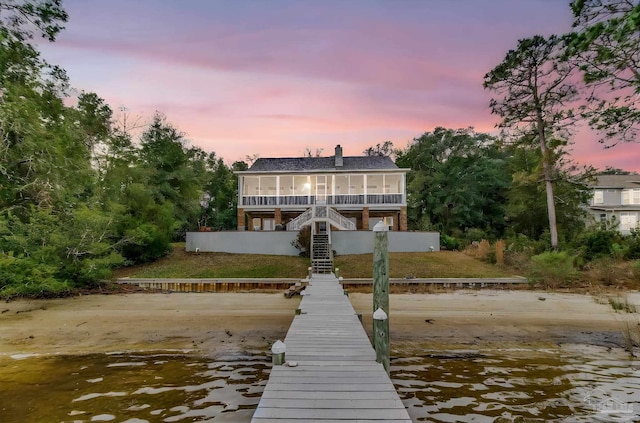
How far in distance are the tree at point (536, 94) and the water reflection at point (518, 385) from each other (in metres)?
17.8

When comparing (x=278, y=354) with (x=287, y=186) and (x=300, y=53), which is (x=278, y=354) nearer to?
(x=300, y=53)

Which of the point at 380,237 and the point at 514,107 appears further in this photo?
the point at 514,107

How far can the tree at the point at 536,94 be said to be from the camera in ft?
74.1

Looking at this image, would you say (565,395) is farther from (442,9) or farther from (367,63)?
(367,63)

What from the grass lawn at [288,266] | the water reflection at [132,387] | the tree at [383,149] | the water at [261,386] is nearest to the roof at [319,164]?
the grass lawn at [288,266]

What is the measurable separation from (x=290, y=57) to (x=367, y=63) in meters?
4.03

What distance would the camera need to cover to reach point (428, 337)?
977 centimetres

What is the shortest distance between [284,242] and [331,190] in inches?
320

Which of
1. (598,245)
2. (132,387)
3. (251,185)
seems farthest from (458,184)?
(132,387)

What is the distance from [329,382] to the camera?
5.57 metres

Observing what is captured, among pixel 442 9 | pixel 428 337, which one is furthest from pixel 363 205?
pixel 428 337

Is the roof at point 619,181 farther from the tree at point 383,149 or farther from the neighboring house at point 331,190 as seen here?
the tree at point 383,149

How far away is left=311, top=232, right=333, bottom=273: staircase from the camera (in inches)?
768

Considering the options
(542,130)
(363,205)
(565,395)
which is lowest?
(565,395)
